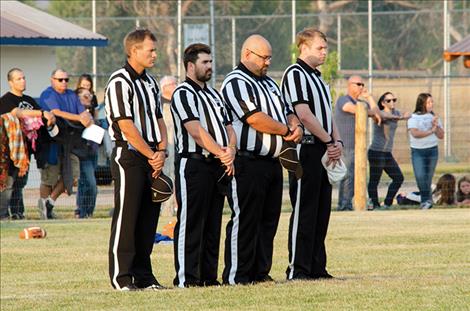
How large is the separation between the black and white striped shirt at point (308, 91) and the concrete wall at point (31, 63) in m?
13.7

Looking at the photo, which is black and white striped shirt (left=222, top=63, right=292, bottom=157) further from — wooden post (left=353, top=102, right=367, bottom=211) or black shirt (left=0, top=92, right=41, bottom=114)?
wooden post (left=353, top=102, right=367, bottom=211)

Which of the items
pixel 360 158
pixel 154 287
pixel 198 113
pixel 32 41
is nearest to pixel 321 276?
pixel 154 287

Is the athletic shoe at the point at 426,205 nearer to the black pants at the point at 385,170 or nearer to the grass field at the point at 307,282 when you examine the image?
the black pants at the point at 385,170

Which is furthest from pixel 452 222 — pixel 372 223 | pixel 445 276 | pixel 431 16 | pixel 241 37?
pixel 431 16

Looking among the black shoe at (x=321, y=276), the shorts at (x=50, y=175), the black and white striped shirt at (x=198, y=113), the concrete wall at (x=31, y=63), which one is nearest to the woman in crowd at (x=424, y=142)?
the shorts at (x=50, y=175)

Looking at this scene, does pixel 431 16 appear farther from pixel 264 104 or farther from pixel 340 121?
pixel 264 104

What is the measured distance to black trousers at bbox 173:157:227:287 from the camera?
11.0m

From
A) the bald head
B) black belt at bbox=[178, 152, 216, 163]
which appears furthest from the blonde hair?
black belt at bbox=[178, 152, 216, 163]

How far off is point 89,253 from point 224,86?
4.67 meters

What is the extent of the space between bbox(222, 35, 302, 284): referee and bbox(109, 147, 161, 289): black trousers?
0.73 m

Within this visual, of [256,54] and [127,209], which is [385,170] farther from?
[127,209]

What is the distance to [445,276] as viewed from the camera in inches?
468

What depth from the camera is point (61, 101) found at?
64.8ft

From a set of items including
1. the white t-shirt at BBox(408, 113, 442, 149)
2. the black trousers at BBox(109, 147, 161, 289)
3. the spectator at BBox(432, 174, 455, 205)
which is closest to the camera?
the black trousers at BBox(109, 147, 161, 289)
